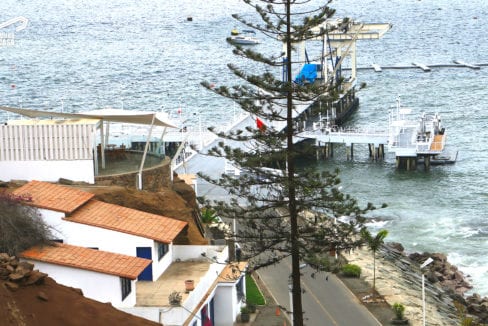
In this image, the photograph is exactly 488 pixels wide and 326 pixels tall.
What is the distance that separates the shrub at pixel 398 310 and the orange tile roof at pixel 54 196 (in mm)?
10589

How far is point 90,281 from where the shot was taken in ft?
102

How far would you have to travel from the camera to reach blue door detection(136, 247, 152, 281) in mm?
33938

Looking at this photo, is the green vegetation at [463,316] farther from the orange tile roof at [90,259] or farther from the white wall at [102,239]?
the orange tile roof at [90,259]

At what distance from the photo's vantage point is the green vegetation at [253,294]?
38.0m

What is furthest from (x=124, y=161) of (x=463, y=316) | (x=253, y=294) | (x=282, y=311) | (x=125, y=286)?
(x=463, y=316)

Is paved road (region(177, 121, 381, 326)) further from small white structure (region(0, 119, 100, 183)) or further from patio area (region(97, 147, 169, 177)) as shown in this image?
small white structure (region(0, 119, 100, 183))

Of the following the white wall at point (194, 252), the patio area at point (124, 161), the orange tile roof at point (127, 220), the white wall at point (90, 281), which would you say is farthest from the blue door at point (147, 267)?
the patio area at point (124, 161)

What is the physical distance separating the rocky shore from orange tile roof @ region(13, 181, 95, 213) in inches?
452

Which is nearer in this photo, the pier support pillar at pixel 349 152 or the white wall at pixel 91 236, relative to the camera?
the white wall at pixel 91 236

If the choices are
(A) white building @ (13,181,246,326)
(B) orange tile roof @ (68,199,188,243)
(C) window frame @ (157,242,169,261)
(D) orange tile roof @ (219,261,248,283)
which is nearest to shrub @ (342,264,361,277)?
(A) white building @ (13,181,246,326)

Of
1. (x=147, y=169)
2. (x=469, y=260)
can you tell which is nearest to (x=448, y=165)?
(x=469, y=260)

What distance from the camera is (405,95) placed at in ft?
360

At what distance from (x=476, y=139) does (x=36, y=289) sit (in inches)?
2612

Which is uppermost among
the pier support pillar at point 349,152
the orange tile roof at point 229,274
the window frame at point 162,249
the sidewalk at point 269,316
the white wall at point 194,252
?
the window frame at point 162,249
